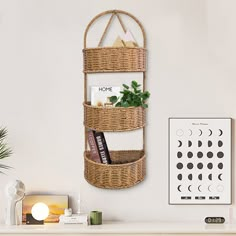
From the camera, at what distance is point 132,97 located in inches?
126

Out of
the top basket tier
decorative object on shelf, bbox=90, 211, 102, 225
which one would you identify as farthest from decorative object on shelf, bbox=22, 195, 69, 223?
the top basket tier

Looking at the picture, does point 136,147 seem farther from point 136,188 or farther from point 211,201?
point 211,201

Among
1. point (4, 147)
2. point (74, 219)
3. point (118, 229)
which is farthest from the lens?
point (4, 147)

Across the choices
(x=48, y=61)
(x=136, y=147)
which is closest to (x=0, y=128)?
(x=48, y=61)

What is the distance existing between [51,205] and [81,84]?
65 centimetres

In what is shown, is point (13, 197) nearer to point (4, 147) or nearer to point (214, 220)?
point (4, 147)

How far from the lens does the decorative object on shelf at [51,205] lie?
3266mm

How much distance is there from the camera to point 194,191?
3.29 m

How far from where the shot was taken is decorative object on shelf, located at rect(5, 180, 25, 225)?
3.17 m

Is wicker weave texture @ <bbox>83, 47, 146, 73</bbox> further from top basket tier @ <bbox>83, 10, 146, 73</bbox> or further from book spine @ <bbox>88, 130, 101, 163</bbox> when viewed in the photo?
book spine @ <bbox>88, 130, 101, 163</bbox>

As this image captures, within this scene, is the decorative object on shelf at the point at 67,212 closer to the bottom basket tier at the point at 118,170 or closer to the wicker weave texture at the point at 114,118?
the bottom basket tier at the point at 118,170

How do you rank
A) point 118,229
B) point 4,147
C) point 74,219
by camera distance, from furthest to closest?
1. point 4,147
2. point 74,219
3. point 118,229

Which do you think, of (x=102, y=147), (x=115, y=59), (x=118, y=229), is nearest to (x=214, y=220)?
(x=118, y=229)

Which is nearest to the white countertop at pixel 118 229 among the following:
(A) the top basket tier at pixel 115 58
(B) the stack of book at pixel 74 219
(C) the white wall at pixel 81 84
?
(B) the stack of book at pixel 74 219
